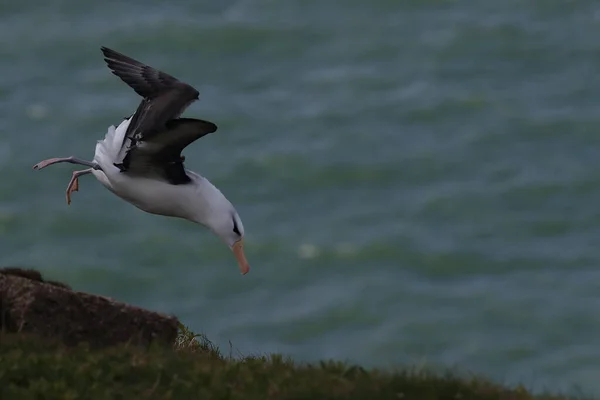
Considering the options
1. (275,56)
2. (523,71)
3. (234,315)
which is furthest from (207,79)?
(234,315)

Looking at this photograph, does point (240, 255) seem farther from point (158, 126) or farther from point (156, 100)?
point (156, 100)

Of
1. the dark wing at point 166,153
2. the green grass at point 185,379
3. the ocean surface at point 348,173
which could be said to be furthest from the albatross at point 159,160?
the ocean surface at point 348,173

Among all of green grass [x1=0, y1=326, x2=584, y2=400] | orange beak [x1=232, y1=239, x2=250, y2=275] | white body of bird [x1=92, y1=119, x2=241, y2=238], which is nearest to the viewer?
Answer: green grass [x1=0, y1=326, x2=584, y2=400]

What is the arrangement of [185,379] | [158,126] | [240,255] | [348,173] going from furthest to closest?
[348,173]
[240,255]
[158,126]
[185,379]

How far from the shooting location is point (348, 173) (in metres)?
49.1

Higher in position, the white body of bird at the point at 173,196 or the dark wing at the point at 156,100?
the dark wing at the point at 156,100

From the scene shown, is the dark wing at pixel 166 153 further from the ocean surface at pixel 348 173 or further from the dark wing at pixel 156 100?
the ocean surface at pixel 348 173

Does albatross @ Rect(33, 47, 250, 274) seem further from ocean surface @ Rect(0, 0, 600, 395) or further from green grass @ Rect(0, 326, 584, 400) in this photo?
ocean surface @ Rect(0, 0, 600, 395)

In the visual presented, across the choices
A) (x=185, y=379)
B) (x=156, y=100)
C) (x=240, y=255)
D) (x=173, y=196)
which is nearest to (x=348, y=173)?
(x=240, y=255)

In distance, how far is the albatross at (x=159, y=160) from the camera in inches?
500

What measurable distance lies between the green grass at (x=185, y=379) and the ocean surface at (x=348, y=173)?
25.8 metres

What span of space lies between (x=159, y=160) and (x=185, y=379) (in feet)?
10.9

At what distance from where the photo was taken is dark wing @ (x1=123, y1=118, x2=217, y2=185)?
12.7 m

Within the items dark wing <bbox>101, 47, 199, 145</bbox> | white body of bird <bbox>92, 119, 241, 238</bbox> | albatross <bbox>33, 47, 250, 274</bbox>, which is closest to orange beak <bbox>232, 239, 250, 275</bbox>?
albatross <bbox>33, 47, 250, 274</bbox>
